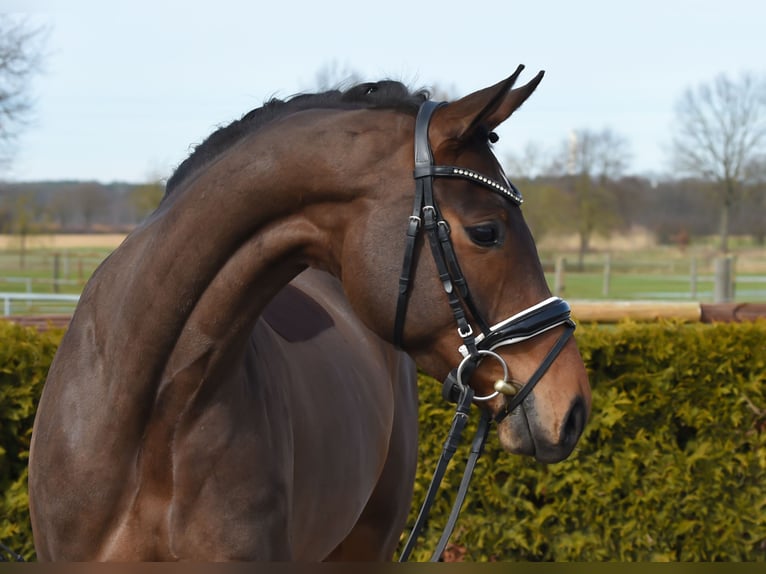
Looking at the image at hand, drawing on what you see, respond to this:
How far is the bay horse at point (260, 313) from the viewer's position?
2.16 meters

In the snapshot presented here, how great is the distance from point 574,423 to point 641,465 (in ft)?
11.3

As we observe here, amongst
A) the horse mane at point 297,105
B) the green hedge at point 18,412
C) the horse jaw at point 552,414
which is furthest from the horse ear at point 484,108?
the green hedge at point 18,412

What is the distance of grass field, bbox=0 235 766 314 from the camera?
2638cm

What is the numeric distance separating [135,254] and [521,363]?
106 centimetres

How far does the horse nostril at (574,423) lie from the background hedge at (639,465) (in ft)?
9.92

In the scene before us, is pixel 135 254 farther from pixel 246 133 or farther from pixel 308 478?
pixel 308 478

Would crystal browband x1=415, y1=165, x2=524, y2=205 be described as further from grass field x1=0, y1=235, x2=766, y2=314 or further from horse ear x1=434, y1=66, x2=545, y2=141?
grass field x1=0, y1=235, x2=766, y2=314

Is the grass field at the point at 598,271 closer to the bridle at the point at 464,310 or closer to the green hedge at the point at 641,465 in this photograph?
the green hedge at the point at 641,465

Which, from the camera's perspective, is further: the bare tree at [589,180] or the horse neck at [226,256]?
the bare tree at [589,180]

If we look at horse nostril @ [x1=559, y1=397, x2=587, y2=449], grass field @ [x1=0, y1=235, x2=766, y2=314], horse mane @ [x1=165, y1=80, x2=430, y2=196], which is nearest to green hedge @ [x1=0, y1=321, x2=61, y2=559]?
horse mane @ [x1=165, y1=80, x2=430, y2=196]

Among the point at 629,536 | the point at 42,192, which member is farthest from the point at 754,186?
the point at 629,536

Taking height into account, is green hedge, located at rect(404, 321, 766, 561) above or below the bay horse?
below

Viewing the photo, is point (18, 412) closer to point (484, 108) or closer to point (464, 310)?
point (464, 310)

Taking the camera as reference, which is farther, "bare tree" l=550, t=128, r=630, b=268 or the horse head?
"bare tree" l=550, t=128, r=630, b=268
